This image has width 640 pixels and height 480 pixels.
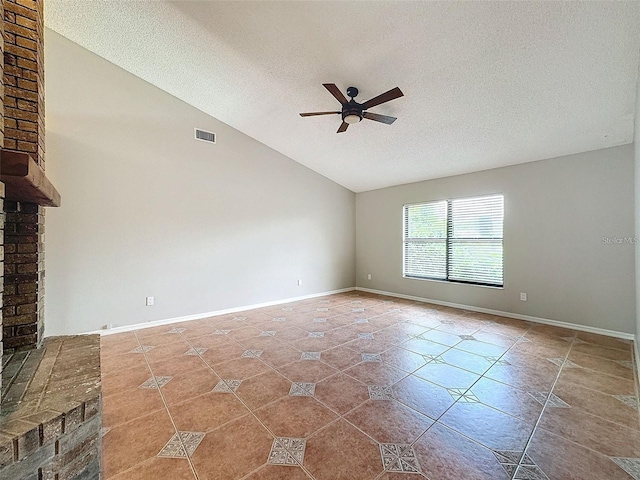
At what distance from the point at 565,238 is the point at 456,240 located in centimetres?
151

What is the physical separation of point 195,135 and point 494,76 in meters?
4.06

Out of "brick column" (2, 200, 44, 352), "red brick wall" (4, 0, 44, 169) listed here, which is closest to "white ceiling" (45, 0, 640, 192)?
"red brick wall" (4, 0, 44, 169)

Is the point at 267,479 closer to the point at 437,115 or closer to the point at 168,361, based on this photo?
the point at 168,361

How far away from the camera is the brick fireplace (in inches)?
42.4

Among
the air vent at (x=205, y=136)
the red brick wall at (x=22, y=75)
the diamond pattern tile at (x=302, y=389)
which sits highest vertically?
the air vent at (x=205, y=136)

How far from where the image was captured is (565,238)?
3.69 meters

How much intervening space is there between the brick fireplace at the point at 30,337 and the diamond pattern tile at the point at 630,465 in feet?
8.95

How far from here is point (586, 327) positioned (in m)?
3.53

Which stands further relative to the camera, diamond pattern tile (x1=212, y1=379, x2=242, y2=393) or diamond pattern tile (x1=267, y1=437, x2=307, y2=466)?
diamond pattern tile (x1=212, y1=379, x2=242, y2=393)

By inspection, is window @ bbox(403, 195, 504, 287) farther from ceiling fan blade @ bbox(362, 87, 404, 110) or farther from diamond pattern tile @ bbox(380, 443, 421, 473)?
diamond pattern tile @ bbox(380, 443, 421, 473)

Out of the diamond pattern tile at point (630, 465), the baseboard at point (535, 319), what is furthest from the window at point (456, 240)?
the diamond pattern tile at point (630, 465)

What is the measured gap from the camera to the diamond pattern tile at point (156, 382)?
7.20 feet

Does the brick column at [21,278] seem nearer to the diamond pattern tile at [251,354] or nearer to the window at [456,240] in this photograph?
the diamond pattern tile at [251,354]

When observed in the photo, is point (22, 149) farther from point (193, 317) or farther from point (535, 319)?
point (535, 319)
